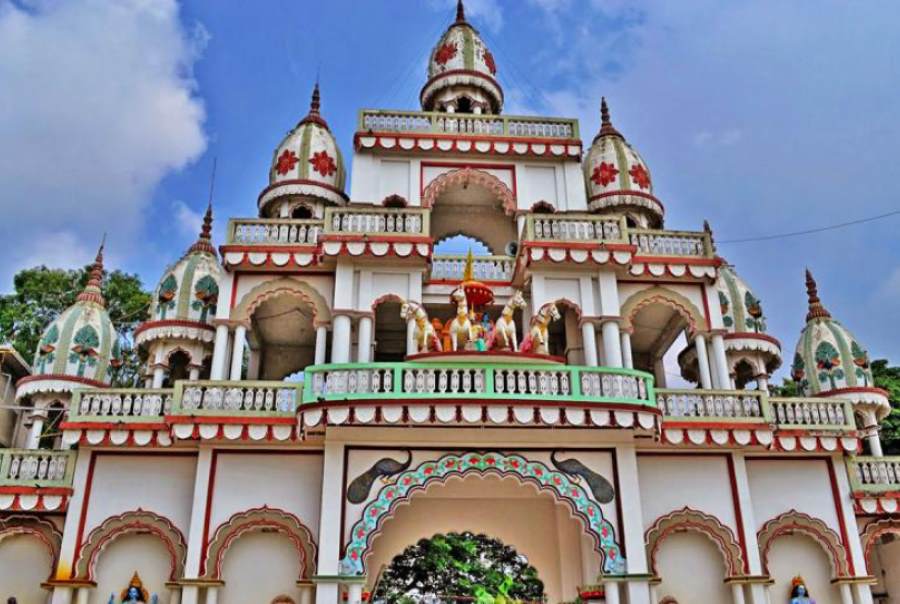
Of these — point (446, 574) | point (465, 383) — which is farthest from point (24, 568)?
point (446, 574)

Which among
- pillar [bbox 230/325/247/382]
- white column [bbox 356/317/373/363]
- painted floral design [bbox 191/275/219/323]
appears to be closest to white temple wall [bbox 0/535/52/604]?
pillar [bbox 230/325/247/382]

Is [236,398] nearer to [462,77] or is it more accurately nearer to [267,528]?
[267,528]

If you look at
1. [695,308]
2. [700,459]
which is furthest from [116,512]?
[695,308]

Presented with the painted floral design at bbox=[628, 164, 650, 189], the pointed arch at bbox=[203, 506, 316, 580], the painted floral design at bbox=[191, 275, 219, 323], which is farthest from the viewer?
the painted floral design at bbox=[628, 164, 650, 189]

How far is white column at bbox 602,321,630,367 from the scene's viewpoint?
1389 centimetres

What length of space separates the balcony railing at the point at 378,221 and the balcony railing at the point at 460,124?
3.18 m

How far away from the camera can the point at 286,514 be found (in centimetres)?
1231

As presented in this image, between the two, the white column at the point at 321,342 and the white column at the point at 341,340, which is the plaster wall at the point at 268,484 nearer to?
the white column at the point at 341,340

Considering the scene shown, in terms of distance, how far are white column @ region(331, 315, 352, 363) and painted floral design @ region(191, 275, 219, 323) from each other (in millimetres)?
3957

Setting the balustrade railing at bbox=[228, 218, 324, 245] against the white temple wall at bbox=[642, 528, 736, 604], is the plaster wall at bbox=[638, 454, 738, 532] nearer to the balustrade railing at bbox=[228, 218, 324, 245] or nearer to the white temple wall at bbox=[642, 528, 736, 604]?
the white temple wall at bbox=[642, 528, 736, 604]

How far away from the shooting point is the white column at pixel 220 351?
14008mm

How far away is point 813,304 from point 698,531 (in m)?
8.46

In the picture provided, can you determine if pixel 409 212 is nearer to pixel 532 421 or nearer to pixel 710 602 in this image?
pixel 532 421

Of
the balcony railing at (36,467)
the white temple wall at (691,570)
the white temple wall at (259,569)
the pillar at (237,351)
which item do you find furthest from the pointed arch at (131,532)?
the white temple wall at (691,570)
